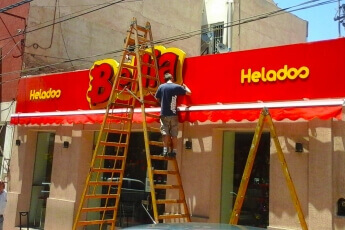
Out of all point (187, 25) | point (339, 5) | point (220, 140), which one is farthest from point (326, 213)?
point (187, 25)

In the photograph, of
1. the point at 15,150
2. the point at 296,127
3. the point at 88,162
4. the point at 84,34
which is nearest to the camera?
the point at 296,127

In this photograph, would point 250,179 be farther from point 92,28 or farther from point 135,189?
point 92,28

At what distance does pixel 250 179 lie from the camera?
29.2ft

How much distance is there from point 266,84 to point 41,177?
8.16 m

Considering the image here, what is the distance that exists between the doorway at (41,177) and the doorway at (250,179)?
6231 millimetres

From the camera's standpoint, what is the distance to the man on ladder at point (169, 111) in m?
8.52

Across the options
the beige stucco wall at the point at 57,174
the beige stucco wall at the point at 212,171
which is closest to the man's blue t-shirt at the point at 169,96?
the beige stucco wall at the point at 212,171

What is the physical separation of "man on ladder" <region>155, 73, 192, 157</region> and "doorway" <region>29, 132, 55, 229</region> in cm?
568

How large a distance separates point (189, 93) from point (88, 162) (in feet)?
13.4

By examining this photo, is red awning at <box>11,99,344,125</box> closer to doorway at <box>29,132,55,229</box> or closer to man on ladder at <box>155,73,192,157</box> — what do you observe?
man on ladder at <box>155,73,192,157</box>

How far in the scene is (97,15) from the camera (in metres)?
15.7

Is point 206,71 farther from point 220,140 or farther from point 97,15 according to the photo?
point 97,15

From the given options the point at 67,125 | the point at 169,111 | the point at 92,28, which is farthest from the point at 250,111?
the point at 92,28

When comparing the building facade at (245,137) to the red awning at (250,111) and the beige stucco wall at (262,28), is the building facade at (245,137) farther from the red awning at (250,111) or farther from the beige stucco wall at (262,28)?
the beige stucco wall at (262,28)
